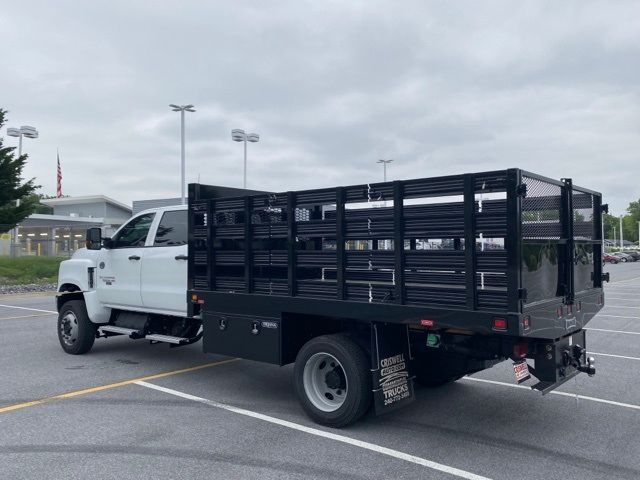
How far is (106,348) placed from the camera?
9094 mm

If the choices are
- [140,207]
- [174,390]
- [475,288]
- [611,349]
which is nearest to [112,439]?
[174,390]

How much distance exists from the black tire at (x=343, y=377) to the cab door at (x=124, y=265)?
3.20 meters

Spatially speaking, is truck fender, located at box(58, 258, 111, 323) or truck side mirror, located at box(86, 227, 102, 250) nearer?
truck side mirror, located at box(86, 227, 102, 250)

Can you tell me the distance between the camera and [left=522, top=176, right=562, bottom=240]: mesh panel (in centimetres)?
438

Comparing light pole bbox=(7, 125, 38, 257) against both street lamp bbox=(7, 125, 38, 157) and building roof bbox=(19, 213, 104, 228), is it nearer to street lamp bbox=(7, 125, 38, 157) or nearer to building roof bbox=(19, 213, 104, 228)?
street lamp bbox=(7, 125, 38, 157)

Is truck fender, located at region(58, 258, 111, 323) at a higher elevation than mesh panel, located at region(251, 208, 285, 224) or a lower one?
lower

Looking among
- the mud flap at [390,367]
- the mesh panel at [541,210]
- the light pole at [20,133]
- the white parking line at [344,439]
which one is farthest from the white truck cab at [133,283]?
the light pole at [20,133]

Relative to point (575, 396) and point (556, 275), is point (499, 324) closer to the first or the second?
point (556, 275)

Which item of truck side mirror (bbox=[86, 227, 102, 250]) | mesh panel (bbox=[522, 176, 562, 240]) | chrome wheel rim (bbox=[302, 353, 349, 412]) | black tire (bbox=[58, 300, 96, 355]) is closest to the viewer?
mesh panel (bbox=[522, 176, 562, 240])

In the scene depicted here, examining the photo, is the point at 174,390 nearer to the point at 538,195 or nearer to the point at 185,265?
the point at 185,265

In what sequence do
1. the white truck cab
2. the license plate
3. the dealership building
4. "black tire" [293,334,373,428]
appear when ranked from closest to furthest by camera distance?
the license plate < "black tire" [293,334,373,428] < the white truck cab < the dealership building

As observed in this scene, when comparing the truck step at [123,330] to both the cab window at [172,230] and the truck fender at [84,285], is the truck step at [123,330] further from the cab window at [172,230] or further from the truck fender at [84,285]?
the cab window at [172,230]

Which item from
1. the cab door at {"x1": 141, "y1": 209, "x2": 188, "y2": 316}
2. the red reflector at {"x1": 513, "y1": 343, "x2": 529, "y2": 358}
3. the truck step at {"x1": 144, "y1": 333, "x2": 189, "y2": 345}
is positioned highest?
the cab door at {"x1": 141, "y1": 209, "x2": 188, "y2": 316}

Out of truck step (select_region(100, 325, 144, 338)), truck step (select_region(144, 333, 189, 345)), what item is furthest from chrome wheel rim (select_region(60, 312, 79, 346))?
truck step (select_region(144, 333, 189, 345))
